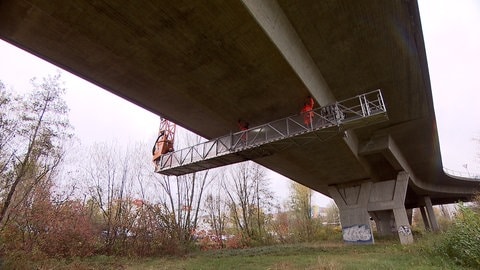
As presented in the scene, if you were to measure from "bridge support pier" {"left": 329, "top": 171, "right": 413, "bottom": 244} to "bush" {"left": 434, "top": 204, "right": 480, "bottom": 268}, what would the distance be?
36.5ft

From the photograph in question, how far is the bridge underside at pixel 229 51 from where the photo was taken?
285 inches

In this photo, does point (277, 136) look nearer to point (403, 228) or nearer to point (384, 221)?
point (403, 228)

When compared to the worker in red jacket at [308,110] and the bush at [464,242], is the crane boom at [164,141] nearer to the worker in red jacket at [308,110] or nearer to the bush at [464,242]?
the worker in red jacket at [308,110]

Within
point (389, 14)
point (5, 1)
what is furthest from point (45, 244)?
point (389, 14)

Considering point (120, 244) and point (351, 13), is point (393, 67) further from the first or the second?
point (120, 244)

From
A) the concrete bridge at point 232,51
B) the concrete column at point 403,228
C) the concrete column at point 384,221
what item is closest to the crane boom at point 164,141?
the concrete bridge at point 232,51

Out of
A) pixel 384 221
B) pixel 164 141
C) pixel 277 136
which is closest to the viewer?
pixel 277 136

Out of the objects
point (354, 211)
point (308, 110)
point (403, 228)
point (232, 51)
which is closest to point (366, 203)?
point (354, 211)

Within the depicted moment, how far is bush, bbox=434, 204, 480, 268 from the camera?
8672mm

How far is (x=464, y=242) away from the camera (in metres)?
9.31

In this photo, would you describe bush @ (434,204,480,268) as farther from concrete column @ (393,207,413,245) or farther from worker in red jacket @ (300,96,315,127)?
concrete column @ (393,207,413,245)

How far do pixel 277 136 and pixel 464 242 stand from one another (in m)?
7.87

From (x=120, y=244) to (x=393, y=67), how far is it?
20.3 m

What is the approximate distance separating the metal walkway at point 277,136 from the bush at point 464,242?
492 centimetres
